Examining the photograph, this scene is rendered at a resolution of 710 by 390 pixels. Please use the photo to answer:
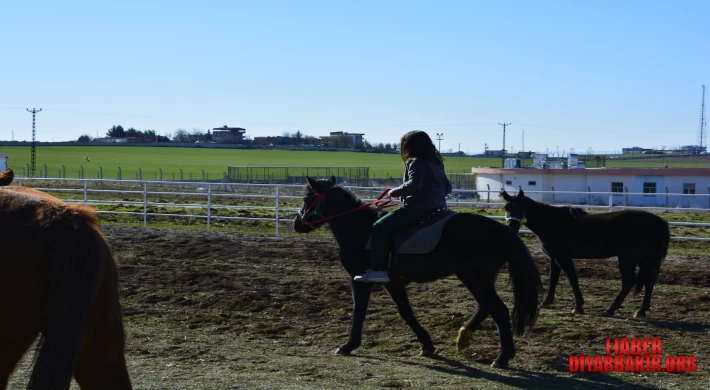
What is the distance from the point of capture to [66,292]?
2705mm

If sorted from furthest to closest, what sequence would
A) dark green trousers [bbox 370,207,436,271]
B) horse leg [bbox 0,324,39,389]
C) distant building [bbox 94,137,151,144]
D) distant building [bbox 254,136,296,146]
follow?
distant building [bbox 254,136,296,146]
distant building [bbox 94,137,151,144]
dark green trousers [bbox 370,207,436,271]
horse leg [bbox 0,324,39,389]

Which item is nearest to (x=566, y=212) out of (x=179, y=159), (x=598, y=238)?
(x=598, y=238)

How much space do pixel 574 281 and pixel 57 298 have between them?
6.76m

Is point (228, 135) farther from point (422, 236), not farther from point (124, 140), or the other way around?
point (422, 236)

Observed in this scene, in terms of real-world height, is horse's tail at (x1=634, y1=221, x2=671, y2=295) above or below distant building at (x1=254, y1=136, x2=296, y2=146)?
below

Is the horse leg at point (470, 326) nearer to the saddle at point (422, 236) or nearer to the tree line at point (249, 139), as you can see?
the saddle at point (422, 236)

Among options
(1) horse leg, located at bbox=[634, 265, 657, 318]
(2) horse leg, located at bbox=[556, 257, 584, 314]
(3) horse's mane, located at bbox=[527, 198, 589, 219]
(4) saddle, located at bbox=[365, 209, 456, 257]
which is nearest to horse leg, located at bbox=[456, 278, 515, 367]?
(4) saddle, located at bbox=[365, 209, 456, 257]

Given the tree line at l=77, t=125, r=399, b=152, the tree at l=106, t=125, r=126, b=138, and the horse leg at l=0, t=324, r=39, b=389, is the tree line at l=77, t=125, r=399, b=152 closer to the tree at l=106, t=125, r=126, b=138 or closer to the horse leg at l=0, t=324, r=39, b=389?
the tree at l=106, t=125, r=126, b=138

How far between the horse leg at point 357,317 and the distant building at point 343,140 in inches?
4987

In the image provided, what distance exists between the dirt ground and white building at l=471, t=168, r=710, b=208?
1233 inches

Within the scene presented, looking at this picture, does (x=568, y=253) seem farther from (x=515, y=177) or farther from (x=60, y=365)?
(x=515, y=177)

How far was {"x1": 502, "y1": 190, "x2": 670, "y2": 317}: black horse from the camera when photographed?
8.47 metres

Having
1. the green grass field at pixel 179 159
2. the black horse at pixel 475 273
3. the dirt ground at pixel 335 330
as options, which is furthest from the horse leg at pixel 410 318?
the green grass field at pixel 179 159

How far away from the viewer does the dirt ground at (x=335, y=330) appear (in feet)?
17.9
